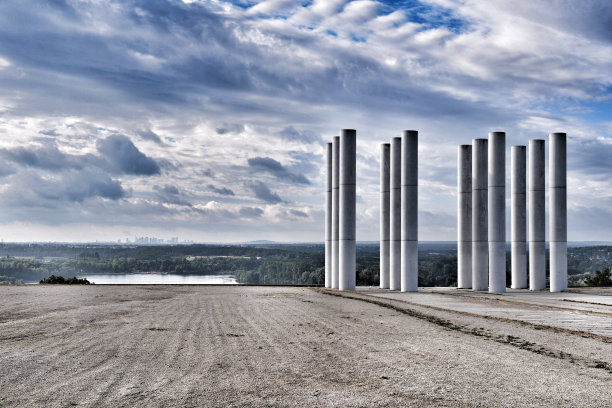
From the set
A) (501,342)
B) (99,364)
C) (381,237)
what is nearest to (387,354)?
(501,342)

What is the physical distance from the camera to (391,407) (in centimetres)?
862

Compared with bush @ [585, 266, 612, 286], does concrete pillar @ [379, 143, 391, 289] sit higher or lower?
higher

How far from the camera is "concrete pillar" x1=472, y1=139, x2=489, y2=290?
36.7 m

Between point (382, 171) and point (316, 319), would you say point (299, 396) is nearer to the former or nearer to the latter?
point (316, 319)

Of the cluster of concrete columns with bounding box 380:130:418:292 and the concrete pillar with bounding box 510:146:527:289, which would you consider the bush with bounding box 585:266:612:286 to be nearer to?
the concrete pillar with bounding box 510:146:527:289

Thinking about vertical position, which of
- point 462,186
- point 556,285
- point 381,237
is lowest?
point 556,285

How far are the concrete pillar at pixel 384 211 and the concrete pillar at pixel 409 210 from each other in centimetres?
331

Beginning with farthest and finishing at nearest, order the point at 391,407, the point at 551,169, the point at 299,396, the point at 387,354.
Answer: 1. the point at 551,169
2. the point at 387,354
3. the point at 299,396
4. the point at 391,407

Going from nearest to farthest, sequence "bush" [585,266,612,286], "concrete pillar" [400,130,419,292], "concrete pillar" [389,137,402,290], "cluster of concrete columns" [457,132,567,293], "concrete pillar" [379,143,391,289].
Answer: "concrete pillar" [400,130,419,292]
"cluster of concrete columns" [457,132,567,293]
"concrete pillar" [389,137,402,290]
"concrete pillar" [379,143,391,289]
"bush" [585,266,612,286]

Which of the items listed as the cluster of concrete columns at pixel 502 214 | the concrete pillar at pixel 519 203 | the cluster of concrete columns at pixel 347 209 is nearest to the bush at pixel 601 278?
the cluster of concrete columns at pixel 502 214

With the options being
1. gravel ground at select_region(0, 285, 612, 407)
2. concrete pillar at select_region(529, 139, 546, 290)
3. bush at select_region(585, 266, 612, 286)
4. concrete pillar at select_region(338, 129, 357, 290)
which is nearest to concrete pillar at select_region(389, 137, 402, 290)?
concrete pillar at select_region(338, 129, 357, 290)

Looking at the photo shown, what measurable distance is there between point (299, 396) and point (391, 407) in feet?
4.71

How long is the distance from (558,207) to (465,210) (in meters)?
5.51

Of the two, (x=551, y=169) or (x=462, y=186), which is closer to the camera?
(x=551, y=169)
